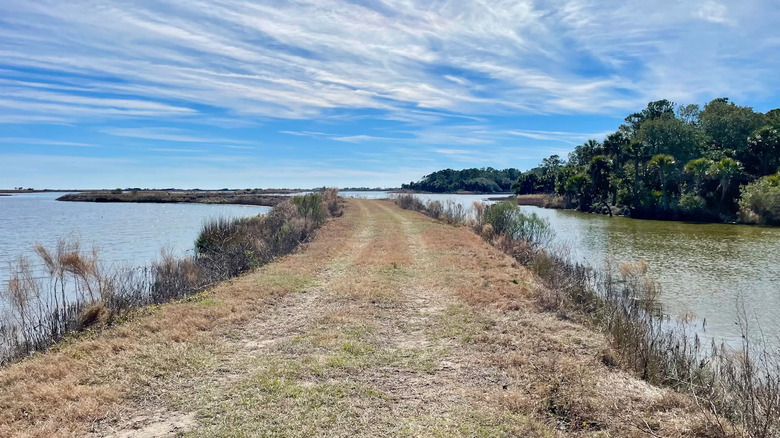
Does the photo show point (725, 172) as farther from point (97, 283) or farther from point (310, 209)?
point (97, 283)

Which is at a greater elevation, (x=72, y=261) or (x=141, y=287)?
(x=72, y=261)

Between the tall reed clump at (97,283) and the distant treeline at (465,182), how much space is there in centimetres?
13967

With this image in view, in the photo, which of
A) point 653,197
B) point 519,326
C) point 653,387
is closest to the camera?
point 653,387

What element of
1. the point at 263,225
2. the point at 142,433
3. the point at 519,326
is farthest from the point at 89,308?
the point at 263,225

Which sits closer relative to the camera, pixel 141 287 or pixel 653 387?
pixel 653 387

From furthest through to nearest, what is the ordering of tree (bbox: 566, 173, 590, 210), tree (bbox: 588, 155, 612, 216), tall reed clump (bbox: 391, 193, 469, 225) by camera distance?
tree (bbox: 566, 173, 590, 210)
tree (bbox: 588, 155, 612, 216)
tall reed clump (bbox: 391, 193, 469, 225)

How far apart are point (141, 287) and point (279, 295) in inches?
125

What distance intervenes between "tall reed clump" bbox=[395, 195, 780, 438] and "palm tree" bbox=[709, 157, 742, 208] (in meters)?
37.7

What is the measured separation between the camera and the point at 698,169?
49312 mm

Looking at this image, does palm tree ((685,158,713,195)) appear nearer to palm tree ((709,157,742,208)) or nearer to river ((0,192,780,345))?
palm tree ((709,157,742,208))

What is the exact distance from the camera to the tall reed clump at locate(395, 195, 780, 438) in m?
4.86

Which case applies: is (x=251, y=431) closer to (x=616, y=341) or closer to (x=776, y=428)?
(x=776, y=428)

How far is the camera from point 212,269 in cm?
1438

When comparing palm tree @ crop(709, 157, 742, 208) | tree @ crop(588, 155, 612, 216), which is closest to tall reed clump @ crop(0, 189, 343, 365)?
palm tree @ crop(709, 157, 742, 208)
